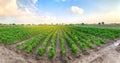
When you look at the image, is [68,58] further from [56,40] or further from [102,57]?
[56,40]

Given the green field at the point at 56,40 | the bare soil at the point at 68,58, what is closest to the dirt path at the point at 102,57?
the bare soil at the point at 68,58

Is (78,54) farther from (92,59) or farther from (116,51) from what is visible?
(116,51)

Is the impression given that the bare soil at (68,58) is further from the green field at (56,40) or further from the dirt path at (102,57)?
the green field at (56,40)

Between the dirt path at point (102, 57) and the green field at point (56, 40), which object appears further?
the green field at point (56, 40)

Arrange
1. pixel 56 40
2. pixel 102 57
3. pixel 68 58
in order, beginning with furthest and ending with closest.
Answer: pixel 56 40, pixel 102 57, pixel 68 58

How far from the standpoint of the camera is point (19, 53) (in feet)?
51.8

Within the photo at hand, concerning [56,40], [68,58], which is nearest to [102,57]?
[68,58]

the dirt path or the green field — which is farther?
the green field

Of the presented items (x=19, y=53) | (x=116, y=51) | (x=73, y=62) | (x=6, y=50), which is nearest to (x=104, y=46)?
(x=116, y=51)

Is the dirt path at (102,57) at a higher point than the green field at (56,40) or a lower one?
lower

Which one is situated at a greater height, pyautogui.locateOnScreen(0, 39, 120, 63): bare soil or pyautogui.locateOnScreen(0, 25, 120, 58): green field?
pyautogui.locateOnScreen(0, 25, 120, 58): green field

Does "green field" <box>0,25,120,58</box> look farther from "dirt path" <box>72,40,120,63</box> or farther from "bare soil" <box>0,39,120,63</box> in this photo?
"dirt path" <box>72,40,120,63</box>

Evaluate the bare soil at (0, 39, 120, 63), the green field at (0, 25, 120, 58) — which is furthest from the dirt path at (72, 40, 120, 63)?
the green field at (0, 25, 120, 58)

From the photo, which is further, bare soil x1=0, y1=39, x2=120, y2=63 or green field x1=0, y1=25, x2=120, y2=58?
green field x1=0, y1=25, x2=120, y2=58
